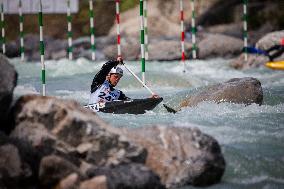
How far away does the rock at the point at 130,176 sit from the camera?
4.84 metres

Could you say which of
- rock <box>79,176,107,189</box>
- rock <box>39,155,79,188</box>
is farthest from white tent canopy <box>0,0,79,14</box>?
rock <box>79,176,107,189</box>

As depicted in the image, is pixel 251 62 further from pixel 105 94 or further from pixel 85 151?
pixel 85 151

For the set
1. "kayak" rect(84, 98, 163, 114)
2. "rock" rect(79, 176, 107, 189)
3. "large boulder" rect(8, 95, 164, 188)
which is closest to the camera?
"rock" rect(79, 176, 107, 189)

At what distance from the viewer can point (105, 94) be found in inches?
332

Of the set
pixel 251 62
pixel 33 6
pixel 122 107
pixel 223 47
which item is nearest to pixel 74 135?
pixel 122 107

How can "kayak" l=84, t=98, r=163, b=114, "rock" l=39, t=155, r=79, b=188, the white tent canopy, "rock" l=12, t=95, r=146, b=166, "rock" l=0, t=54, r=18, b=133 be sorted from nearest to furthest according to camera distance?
1. "rock" l=39, t=155, r=79, b=188
2. "rock" l=12, t=95, r=146, b=166
3. "rock" l=0, t=54, r=18, b=133
4. "kayak" l=84, t=98, r=163, b=114
5. the white tent canopy

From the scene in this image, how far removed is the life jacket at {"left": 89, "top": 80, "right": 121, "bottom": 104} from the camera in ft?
27.6

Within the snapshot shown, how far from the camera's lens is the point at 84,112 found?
17.5ft

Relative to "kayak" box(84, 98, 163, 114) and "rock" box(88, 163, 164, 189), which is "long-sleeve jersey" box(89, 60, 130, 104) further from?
"rock" box(88, 163, 164, 189)

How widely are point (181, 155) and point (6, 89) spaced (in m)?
1.26

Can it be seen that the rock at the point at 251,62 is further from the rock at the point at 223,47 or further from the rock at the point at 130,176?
the rock at the point at 130,176

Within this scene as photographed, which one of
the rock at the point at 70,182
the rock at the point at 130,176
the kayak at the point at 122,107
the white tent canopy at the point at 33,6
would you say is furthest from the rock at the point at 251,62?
the rock at the point at 70,182

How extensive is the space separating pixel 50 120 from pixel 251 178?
1.50m

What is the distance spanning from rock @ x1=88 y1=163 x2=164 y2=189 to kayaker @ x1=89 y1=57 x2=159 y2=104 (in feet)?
11.2
